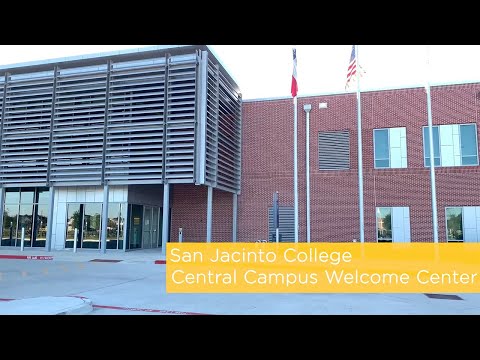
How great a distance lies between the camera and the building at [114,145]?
64.5ft

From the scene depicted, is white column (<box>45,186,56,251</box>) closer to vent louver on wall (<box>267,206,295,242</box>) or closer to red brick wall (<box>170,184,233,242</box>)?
red brick wall (<box>170,184,233,242</box>)

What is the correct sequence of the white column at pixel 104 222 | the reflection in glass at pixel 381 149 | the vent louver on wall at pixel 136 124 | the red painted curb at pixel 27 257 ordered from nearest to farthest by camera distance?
the red painted curb at pixel 27 257 → the vent louver on wall at pixel 136 124 → the white column at pixel 104 222 → the reflection in glass at pixel 381 149

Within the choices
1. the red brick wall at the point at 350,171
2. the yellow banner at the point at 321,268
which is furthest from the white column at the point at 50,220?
the red brick wall at the point at 350,171

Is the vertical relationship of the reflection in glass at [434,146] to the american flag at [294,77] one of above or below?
below

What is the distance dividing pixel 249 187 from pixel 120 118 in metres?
8.17

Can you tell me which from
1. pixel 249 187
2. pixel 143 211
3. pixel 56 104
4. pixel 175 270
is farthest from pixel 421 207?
pixel 56 104

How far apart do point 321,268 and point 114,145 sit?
38.6 ft

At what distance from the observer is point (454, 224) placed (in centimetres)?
2091

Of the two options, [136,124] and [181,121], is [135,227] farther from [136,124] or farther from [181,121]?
[181,121]

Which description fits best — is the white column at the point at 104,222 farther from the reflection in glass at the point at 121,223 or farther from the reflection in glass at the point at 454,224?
the reflection in glass at the point at 454,224

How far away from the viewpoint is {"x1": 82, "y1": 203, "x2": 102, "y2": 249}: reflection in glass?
2192 cm

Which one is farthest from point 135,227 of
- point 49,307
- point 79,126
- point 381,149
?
point 49,307

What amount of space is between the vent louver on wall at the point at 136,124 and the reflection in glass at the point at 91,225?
2512 millimetres

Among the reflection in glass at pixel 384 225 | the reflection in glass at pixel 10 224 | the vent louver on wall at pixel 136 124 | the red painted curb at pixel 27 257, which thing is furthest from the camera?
the reflection in glass at pixel 10 224
